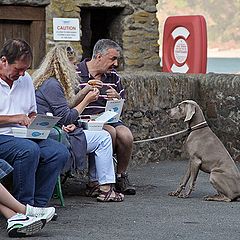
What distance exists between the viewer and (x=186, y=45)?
14.8 metres

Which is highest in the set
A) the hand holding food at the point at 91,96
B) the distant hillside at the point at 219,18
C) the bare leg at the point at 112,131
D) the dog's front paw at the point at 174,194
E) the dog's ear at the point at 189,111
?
the hand holding food at the point at 91,96

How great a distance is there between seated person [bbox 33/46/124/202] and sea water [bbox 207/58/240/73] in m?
28.3

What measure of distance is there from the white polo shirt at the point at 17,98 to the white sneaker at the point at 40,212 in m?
0.69

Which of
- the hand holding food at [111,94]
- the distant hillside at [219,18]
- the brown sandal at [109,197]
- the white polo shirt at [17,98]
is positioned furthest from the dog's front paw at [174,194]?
the distant hillside at [219,18]

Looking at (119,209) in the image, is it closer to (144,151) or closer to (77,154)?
(77,154)

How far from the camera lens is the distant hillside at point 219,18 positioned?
44281mm

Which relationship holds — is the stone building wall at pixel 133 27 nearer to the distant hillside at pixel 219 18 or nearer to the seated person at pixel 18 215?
the seated person at pixel 18 215

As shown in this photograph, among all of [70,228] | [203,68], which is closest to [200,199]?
[70,228]

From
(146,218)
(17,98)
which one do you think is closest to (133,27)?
(146,218)

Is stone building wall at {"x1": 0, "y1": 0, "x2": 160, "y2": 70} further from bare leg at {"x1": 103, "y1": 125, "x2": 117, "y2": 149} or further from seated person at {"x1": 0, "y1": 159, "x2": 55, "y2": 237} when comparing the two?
seated person at {"x1": 0, "y1": 159, "x2": 55, "y2": 237}

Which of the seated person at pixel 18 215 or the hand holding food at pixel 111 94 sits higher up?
the hand holding food at pixel 111 94

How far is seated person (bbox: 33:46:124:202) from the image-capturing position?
27.6 feet

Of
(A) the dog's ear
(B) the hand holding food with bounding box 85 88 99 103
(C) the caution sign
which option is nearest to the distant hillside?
(C) the caution sign

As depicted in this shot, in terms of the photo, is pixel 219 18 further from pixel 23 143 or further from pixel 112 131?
pixel 23 143
